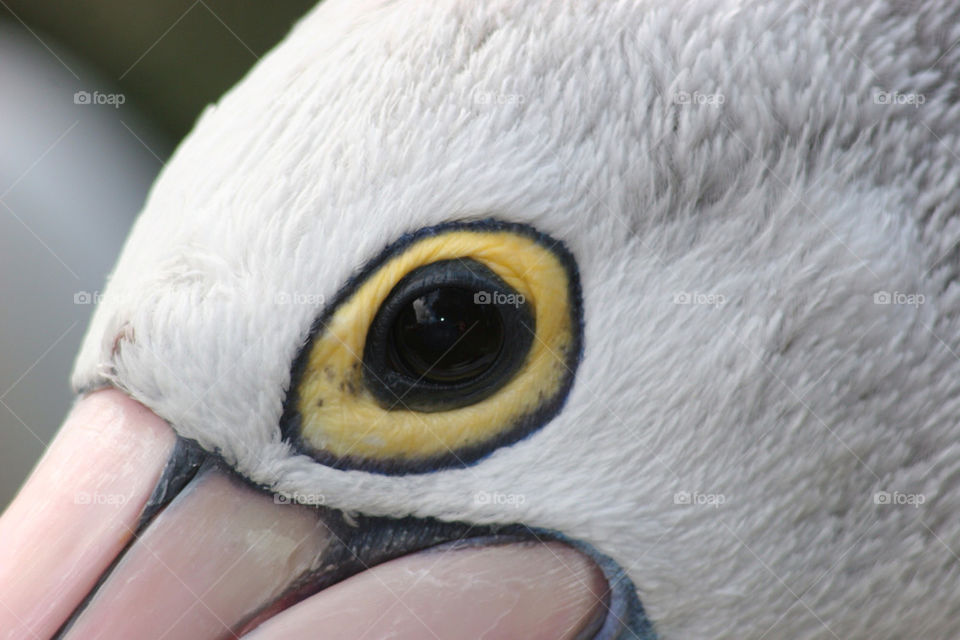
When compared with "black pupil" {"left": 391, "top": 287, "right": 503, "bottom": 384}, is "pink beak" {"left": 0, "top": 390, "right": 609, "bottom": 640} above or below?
below

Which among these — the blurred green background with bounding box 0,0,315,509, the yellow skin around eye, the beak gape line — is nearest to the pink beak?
the beak gape line

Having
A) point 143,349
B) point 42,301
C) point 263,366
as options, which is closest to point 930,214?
point 263,366

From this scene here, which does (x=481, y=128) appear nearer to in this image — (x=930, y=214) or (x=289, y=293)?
(x=289, y=293)

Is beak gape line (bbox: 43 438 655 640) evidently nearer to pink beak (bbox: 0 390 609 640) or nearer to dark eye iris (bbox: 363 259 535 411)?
pink beak (bbox: 0 390 609 640)

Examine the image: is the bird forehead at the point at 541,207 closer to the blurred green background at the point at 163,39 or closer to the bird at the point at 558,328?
the bird at the point at 558,328

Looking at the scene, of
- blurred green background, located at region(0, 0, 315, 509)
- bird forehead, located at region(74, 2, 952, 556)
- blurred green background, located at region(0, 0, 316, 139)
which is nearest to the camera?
bird forehead, located at region(74, 2, 952, 556)

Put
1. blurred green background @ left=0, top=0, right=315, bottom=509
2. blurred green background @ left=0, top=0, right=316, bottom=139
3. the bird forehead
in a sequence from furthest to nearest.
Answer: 1. blurred green background @ left=0, top=0, right=316, bottom=139
2. blurred green background @ left=0, top=0, right=315, bottom=509
3. the bird forehead

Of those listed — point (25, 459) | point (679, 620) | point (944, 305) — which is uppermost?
point (944, 305)
